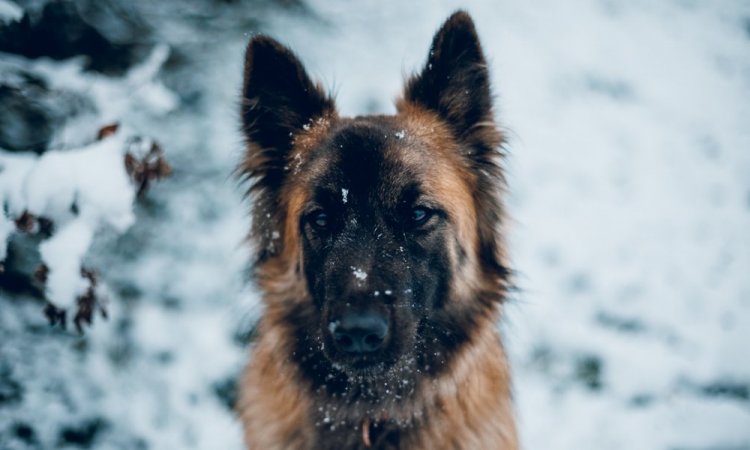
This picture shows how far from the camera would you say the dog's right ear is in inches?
110

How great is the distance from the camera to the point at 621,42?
581 cm

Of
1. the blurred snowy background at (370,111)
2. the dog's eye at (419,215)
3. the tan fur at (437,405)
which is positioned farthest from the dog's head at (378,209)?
the blurred snowy background at (370,111)

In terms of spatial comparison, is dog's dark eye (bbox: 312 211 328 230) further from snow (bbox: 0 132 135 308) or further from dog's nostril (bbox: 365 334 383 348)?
snow (bbox: 0 132 135 308)

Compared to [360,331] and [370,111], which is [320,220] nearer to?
[360,331]

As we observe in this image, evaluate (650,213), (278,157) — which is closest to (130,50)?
(278,157)

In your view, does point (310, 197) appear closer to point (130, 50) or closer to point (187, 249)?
point (187, 249)

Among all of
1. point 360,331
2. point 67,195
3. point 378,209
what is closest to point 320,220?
point 378,209

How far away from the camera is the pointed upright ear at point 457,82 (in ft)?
8.95

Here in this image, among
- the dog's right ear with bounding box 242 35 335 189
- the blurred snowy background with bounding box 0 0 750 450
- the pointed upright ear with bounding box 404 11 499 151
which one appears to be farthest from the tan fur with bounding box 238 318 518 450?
the pointed upright ear with bounding box 404 11 499 151

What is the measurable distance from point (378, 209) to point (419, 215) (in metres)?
0.21

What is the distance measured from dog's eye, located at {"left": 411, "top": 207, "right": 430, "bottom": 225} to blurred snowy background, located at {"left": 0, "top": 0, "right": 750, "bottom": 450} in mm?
728

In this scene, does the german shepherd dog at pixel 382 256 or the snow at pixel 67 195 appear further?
the snow at pixel 67 195

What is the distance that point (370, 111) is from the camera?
4.99 meters

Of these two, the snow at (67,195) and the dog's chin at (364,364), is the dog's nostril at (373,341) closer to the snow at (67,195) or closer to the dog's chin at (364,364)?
the dog's chin at (364,364)
